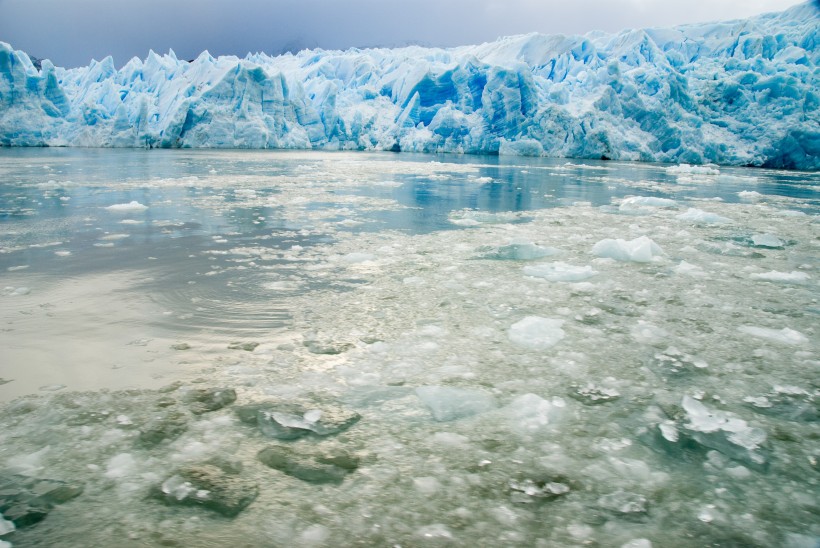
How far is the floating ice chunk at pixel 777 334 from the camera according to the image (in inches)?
96.5

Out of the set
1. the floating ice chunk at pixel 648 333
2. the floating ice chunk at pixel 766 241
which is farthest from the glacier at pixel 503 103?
the floating ice chunk at pixel 648 333

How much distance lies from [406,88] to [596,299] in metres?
35.6

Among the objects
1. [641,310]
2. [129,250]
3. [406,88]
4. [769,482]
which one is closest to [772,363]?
[641,310]

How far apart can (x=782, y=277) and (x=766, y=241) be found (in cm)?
169

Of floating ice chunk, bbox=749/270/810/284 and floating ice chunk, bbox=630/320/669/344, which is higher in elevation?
floating ice chunk, bbox=749/270/810/284

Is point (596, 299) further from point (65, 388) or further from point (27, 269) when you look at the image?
point (27, 269)

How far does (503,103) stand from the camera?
30531 millimetres

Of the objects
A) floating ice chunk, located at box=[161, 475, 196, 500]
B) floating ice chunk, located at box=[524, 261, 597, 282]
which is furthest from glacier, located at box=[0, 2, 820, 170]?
floating ice chunk, located at box=[161, 475, 196, 500]

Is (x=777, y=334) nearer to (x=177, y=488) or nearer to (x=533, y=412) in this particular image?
(x=533, y=412)

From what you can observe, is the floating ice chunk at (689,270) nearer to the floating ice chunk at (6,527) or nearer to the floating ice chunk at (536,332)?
the floating ice chunk at (536,332)

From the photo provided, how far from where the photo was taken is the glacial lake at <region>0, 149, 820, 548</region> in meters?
1.26

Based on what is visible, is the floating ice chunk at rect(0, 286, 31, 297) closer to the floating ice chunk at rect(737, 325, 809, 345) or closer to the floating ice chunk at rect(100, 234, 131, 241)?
the floating ice chunk at rect(100, 234, 131, 241)

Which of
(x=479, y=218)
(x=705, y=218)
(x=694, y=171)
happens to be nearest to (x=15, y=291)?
(x=479, y=218)

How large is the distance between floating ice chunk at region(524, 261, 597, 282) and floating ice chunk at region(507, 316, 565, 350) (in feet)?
3.25
